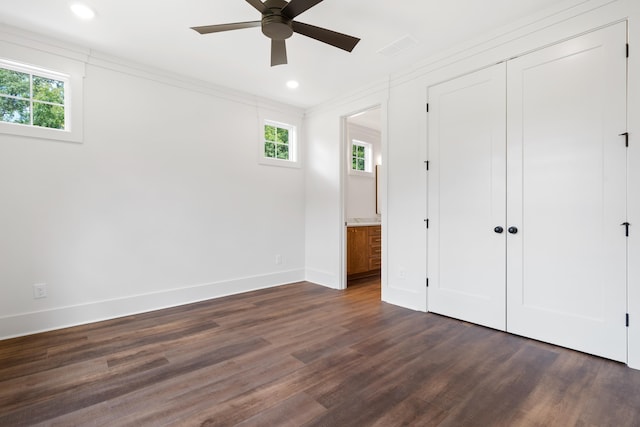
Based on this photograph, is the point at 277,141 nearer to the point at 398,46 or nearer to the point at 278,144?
the point at 278,144

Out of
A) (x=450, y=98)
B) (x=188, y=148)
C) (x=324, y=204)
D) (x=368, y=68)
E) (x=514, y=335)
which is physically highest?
(x=368, y=68)

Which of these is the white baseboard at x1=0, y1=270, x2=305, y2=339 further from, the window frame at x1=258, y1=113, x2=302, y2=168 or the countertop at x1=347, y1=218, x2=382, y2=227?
the window frame at x1=258, y1=113, x2=302, y2=168

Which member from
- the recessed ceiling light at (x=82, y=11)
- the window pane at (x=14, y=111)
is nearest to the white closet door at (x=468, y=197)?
the recessed ceiling light at (x=82, y=11)

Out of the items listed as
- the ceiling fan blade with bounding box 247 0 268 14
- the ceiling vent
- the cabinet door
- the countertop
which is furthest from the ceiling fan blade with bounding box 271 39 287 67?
the countertop

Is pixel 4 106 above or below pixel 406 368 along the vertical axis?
above

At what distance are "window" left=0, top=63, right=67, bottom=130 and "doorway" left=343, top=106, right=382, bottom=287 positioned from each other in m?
3.35

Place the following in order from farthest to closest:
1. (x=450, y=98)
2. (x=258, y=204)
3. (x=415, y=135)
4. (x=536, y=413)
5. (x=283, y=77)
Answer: (x=258, y=204), (x=283, y=77), (x=415, y=135), (x=450, y=98), (x=536, y=413)

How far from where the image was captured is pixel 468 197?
3.07m

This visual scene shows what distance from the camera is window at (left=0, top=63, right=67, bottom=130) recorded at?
2.80 metres

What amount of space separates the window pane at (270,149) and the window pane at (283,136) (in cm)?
19

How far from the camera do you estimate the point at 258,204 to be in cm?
447

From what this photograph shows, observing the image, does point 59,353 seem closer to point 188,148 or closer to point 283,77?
point 188,148

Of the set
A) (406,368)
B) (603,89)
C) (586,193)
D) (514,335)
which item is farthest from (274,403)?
(603,89)

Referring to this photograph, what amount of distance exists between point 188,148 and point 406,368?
11.2ft
